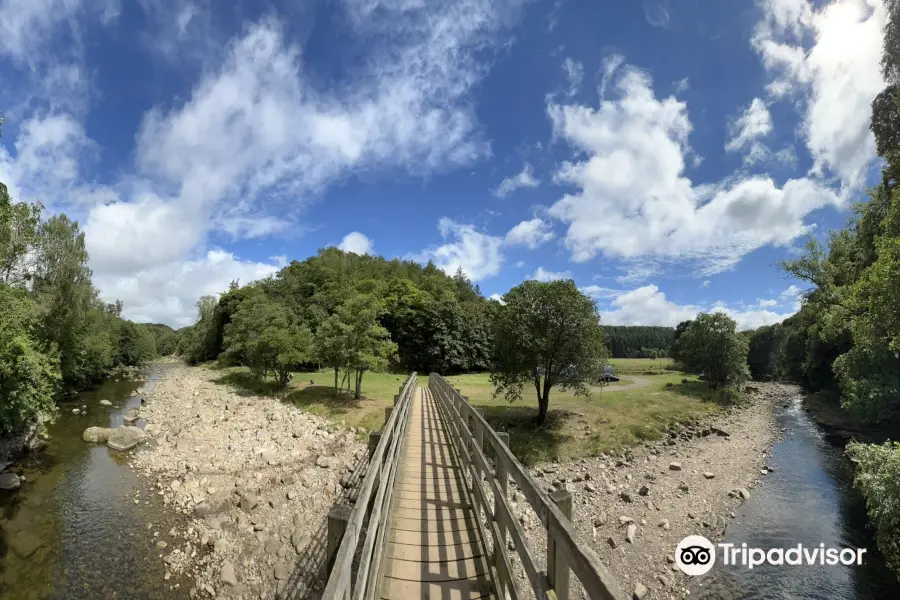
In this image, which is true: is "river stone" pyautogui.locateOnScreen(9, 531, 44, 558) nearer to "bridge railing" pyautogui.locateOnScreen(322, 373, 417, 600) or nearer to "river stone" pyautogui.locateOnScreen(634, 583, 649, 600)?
"bridge railing" pyautogui.locateOnScreen(322, 373, 417, 600)

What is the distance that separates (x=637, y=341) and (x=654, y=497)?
446 feet

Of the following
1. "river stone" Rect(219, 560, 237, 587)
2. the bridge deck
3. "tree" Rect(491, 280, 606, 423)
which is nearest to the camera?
the bridge deck

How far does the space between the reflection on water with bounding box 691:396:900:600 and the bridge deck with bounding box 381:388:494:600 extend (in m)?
8.38

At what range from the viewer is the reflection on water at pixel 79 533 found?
31.5 ft

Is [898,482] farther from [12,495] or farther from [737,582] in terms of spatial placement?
[12,495]

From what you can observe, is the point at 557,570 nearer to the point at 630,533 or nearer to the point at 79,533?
the point at 630,533

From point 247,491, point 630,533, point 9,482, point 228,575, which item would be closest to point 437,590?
point 228,575

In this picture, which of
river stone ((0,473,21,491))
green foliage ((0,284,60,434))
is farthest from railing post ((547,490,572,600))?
green foliage ((0,284,60,434))

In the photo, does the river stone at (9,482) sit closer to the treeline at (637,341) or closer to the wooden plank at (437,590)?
the wooden plank at (437,590)

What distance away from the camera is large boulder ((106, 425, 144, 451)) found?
18984 mm

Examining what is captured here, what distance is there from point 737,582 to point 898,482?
469 centimetres

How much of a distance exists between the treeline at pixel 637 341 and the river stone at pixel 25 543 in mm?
125659

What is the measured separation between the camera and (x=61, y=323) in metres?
28.0

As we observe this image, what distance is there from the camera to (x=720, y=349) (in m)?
39.8
